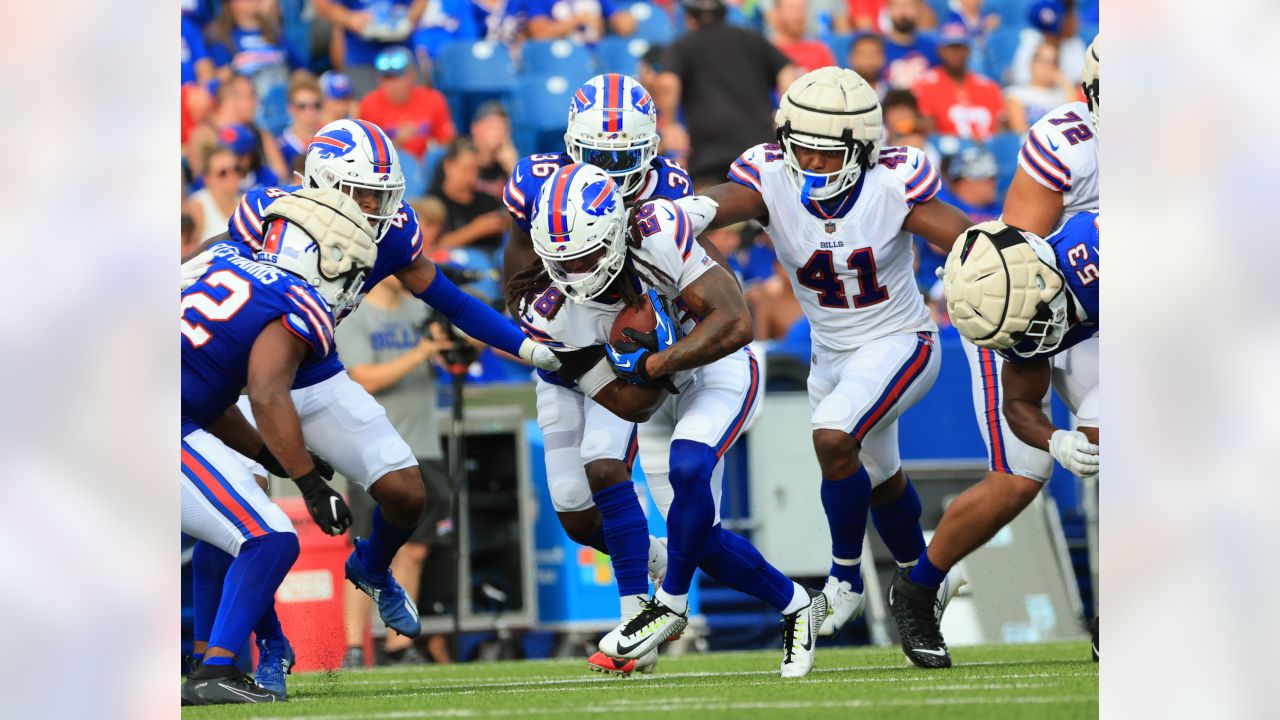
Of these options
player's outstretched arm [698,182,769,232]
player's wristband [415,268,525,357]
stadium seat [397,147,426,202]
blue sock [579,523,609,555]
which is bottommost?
blue sock [579,523,609,555]

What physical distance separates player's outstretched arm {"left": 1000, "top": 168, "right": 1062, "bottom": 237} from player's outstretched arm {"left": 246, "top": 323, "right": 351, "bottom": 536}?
7.46ft

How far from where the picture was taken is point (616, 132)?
552cm

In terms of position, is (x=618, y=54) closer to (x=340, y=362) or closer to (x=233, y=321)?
(x=340, y=362)

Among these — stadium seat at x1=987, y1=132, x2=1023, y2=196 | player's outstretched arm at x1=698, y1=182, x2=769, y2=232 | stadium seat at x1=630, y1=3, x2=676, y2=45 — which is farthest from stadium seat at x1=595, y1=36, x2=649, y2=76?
player's outstretched arm at x1=698, y1=182, x2=769, y2=232

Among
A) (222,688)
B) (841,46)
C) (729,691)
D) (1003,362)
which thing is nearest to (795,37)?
(841,46)

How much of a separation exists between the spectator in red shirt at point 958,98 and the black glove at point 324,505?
6562 millimetres

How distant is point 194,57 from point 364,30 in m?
1.00

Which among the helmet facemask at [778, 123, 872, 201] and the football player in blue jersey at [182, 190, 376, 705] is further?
the helmet facemask at [778, 123, 872, 201]

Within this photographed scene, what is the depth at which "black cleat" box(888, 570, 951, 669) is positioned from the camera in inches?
214

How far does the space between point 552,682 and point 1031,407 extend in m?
1.69

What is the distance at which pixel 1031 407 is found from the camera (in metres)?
4.98

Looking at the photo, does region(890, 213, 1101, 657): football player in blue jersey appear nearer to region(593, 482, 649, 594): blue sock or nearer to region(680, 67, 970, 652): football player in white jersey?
region(680, 67, 970, 652): football player in white jersey
